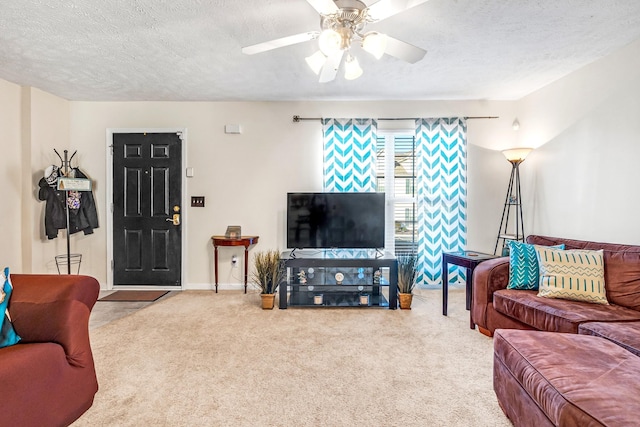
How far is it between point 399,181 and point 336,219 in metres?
1.05

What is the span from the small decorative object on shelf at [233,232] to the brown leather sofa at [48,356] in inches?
86.1

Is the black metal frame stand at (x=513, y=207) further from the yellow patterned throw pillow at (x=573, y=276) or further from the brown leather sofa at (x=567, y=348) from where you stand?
the yellow patterned throw pillow at (x=573, y=276)

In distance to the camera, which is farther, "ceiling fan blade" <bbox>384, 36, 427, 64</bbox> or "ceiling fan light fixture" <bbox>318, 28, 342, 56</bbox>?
"ceiling fan blade" <bbox>384, 36, 427, 64</bbox>

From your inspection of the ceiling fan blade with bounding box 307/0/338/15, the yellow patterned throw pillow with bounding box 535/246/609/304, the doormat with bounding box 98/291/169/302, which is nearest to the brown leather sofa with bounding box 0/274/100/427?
the ceiling fan blade with bounding box 307/0/338/15

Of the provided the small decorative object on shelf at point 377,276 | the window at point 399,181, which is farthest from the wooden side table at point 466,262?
the window at point 399,181

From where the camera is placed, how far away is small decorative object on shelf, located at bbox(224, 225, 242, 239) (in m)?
3.97

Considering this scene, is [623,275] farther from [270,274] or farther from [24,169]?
[24,169]

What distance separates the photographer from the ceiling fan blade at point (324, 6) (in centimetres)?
163

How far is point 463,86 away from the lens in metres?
3.57

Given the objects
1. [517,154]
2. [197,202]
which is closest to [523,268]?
[517,154]

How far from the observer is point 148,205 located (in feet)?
13.5

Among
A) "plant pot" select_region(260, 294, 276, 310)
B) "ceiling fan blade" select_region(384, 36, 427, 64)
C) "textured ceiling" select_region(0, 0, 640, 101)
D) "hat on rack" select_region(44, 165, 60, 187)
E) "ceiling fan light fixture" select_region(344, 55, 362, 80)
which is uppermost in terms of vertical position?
"textured ceiling" select_region(0, 0, 640, 101)

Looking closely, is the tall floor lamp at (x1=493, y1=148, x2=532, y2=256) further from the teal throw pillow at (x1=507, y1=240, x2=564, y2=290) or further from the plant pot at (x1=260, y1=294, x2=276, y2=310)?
the plant pot at (x1=260, y1=294, x2=276, y2=310)

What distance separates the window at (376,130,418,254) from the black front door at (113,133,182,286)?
2625 mm
